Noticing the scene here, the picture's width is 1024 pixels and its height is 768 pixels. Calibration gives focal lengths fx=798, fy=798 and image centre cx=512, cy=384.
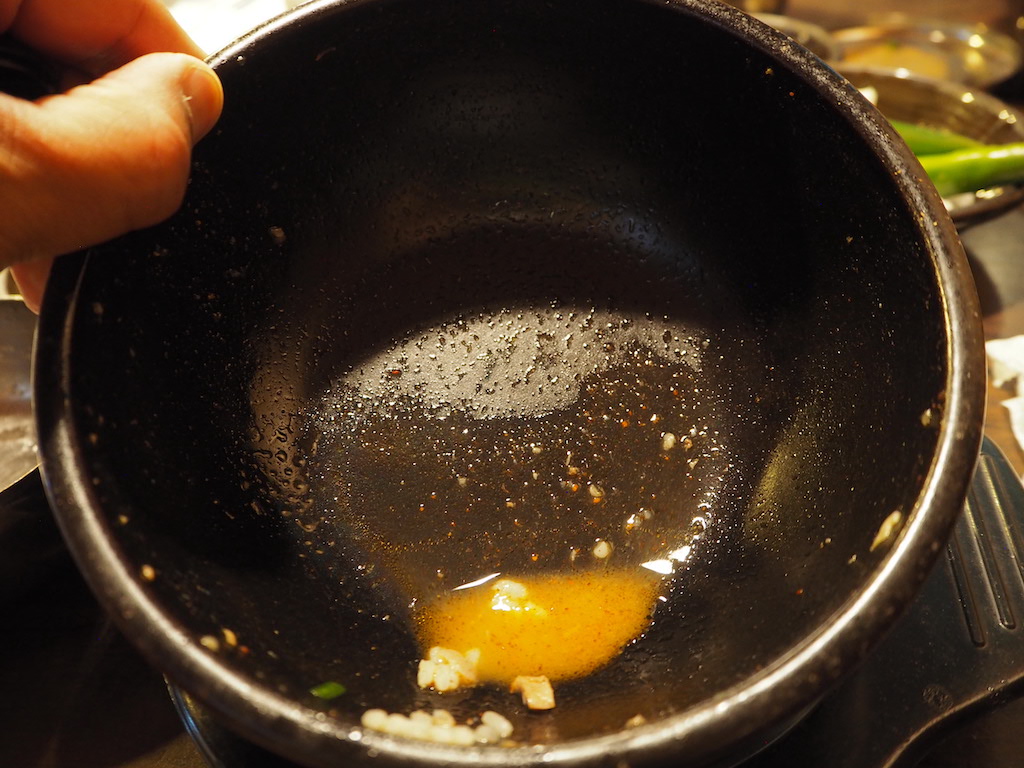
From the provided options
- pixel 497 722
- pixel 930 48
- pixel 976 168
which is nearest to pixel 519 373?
pixel 497 722

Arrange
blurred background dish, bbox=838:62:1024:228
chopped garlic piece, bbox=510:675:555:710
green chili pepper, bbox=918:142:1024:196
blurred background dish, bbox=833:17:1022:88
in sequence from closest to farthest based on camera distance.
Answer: chopped garlic piece, bbox=510:675:555:710 < green chili pepper, bbox=918:142:1024:196 < blurred background dish, bbox=838:62:1024:228 < blurred background dish, bbox=833:17:1022:88

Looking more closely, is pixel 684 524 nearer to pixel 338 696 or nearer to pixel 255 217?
pixel 338 696

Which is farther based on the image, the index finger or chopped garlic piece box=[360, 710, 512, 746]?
the index finger

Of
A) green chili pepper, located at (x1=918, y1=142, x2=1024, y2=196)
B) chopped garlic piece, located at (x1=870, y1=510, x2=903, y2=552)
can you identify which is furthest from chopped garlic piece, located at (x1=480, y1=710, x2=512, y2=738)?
green chili pepper, located at (x1=918, y1=142, x2=1024, y2=196)

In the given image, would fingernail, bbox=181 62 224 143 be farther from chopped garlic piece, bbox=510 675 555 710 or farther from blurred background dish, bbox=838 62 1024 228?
blurred background dish, bbox=838 62 1024 228

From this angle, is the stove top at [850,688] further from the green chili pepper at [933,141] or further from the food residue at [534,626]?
the green chili pepper at [933,141]

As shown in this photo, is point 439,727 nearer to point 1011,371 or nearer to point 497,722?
point 497,722

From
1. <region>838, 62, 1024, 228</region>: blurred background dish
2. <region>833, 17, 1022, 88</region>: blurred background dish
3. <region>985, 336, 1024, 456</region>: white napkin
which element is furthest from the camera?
<region>833, 17, 1022, 88</region>: blurred background dish
